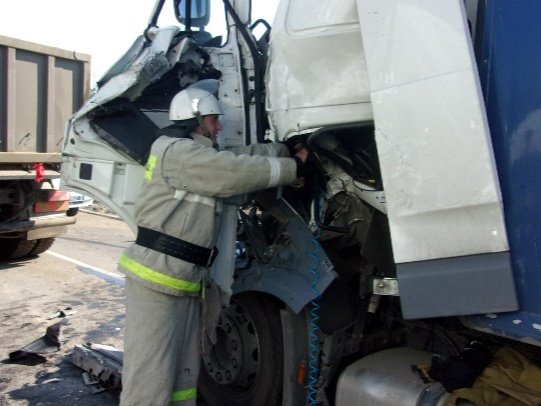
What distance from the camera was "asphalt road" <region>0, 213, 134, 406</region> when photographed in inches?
141

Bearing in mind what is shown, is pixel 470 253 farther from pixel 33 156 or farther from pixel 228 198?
pixel 33 156

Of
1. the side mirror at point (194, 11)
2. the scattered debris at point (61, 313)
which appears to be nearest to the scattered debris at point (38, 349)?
the scattered debris at point (61, 313)

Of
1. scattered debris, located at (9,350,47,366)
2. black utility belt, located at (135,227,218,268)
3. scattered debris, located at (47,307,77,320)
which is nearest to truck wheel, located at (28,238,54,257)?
scattered debris, located at (47,307,77,320)

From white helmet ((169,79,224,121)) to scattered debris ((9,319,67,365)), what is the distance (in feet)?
7.28

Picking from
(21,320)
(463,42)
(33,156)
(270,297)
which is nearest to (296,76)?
(463,42)

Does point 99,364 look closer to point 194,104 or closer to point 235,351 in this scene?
point 235,351

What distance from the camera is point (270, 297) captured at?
2953 mm

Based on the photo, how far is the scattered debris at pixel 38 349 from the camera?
396cm

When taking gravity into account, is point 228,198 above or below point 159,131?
below

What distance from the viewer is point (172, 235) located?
8.69ft

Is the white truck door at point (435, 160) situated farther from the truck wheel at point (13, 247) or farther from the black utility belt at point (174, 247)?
the truck wheel at point (13, 247)

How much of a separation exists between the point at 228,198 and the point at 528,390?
1.50 m

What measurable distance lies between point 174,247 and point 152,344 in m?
0.46

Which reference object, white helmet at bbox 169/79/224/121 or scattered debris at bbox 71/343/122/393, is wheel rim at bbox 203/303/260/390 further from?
white helmet at bbox 169/79/224/121
